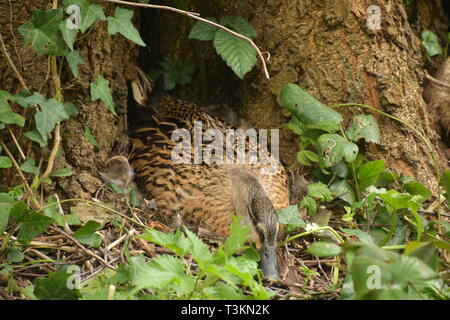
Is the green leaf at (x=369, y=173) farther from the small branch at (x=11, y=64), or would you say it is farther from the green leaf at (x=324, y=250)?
the small branch at (x=11, y=64)

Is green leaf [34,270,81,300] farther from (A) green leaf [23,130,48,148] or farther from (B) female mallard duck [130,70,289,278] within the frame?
(B) female mallard duck [130,70,289,278]

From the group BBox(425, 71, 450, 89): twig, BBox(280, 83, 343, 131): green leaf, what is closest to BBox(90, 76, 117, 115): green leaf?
BBox(280, 83, 343, 131): green leaf

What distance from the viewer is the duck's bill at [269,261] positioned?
3.69 meters

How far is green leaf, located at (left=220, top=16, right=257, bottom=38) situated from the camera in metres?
4.68

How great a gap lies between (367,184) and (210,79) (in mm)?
1735

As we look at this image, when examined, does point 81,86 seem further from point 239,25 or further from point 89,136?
point 239,25

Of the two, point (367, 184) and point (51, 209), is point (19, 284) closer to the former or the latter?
point (51, 209)

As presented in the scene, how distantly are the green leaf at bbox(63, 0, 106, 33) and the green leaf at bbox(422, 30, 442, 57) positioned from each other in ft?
10.2

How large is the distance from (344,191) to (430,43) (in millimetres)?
1964

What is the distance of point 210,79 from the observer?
537 cm

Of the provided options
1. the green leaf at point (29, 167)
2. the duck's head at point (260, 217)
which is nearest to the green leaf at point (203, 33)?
the duck's head at point (260, 217)

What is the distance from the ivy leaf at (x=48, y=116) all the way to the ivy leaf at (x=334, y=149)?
5.67 ft

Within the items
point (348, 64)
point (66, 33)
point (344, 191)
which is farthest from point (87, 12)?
point (344, 191)

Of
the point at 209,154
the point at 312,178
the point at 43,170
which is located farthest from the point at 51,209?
the point at 312,178
